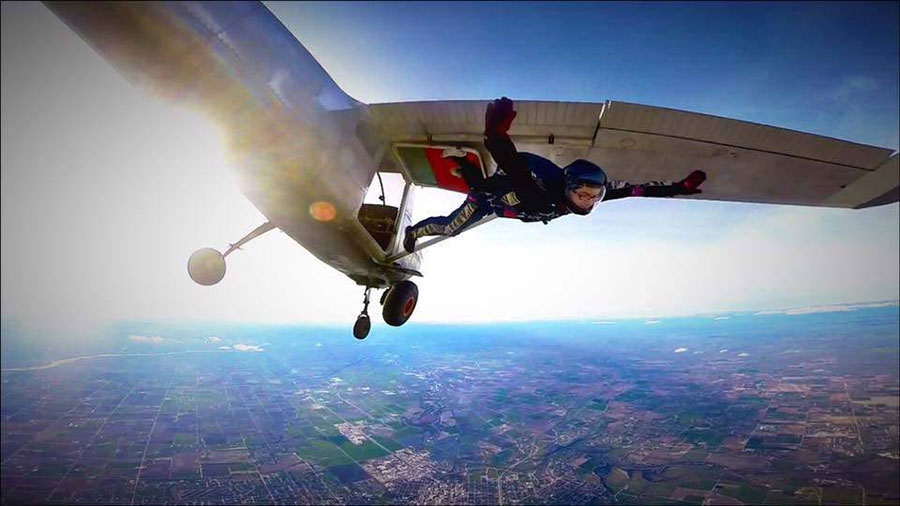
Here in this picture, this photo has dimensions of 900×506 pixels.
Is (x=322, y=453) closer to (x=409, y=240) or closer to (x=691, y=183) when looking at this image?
(x=409, y=240)

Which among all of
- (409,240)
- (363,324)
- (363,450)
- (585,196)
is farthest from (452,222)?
(363,450)

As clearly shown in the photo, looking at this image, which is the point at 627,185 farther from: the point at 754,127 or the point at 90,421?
the point at 90,421

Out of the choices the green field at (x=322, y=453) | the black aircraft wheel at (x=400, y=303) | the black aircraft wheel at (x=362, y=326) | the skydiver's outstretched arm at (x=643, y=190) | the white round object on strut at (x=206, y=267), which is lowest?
the green field at (x=322, y=453)

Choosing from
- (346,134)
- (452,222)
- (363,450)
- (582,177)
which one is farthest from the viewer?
(363,450)

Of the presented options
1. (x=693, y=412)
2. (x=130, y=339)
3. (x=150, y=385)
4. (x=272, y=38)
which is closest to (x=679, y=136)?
(x=272, y=38)

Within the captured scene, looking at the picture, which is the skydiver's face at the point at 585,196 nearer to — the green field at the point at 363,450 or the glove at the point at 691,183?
the glove at the point at 691,183

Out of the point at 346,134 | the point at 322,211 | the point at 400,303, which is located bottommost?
the point at 400,303

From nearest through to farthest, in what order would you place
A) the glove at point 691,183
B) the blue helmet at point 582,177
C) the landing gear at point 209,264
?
the blue helmet at point 582,177, the glove at point 691,183, the landing gear at point 209,264

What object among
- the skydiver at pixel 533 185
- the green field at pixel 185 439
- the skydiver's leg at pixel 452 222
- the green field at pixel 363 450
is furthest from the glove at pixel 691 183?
the green field at pixel 185 439
